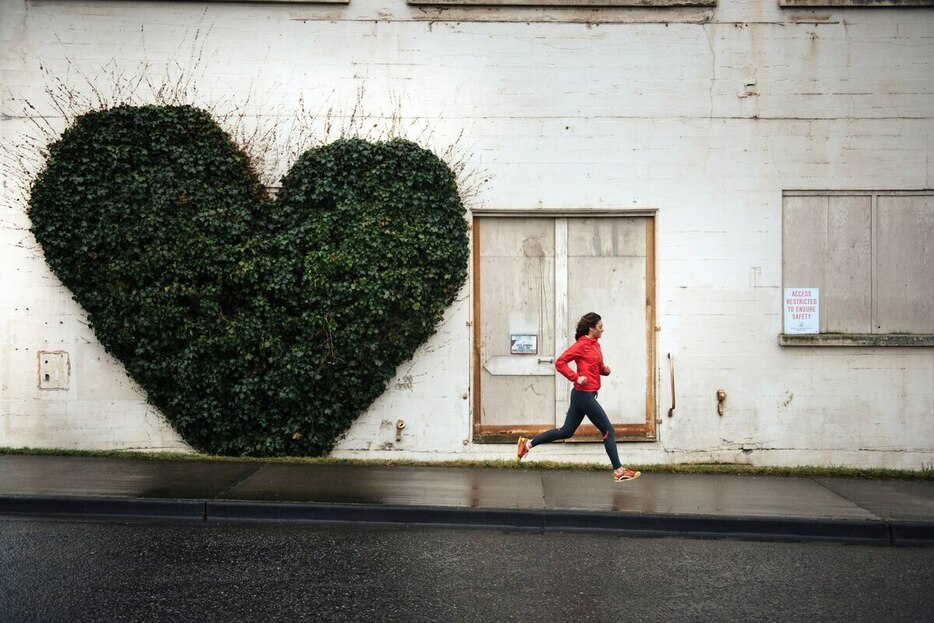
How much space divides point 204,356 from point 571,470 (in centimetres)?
435

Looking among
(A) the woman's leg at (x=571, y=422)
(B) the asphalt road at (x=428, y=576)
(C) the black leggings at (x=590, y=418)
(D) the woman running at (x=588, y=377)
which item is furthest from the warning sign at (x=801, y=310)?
(B) the asphalt road at (x=428, y=576)

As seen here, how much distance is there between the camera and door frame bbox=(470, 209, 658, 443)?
10.9 m

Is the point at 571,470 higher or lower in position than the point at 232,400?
lower

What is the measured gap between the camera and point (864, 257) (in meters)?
10.9

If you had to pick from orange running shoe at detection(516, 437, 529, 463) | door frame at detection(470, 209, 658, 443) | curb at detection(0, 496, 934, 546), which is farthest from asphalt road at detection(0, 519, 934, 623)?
door frame at detection(470, 209, 658, 443)

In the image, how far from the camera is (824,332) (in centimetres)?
1093

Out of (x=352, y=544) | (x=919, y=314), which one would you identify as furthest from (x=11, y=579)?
(x=919, y=314)

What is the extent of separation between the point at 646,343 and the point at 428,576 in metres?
5.33

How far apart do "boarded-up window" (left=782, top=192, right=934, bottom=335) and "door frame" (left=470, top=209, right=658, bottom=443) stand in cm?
161

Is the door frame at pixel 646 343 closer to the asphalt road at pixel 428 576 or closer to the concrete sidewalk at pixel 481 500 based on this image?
the concrete sidewalk at pixel 481 500

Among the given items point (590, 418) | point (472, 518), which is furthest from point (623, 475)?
point (472, 518)

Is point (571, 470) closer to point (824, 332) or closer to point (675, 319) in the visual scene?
point (675, 319)

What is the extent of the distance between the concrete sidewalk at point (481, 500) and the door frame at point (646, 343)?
1.01m

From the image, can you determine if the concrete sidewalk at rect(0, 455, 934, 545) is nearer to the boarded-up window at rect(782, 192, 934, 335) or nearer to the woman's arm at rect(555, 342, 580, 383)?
the woman's arm at rect(555, 342, 580, 383)
